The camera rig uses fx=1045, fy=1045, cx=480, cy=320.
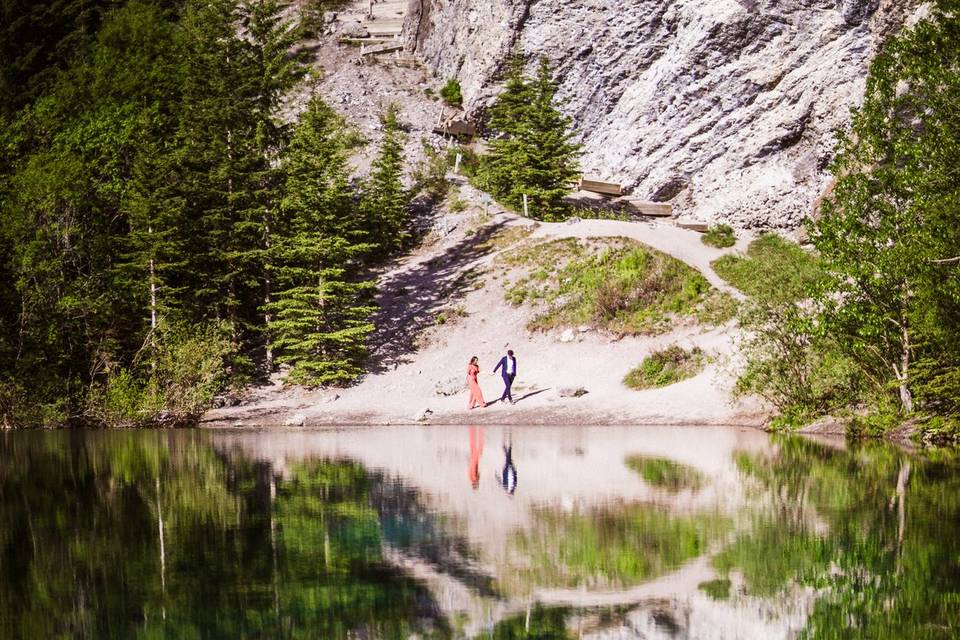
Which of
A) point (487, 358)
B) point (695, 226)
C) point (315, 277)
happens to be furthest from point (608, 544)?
point (695, 226)

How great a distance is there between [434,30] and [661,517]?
206 ft

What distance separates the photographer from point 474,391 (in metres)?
31.7

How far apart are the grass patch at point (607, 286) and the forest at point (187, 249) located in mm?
6656

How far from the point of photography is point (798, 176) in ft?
159

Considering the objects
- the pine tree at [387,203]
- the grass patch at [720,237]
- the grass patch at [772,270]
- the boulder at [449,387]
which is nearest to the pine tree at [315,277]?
the boulder at [449,387]

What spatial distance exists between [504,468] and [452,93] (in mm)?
50016

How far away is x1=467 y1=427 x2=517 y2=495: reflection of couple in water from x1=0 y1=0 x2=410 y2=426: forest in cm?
1364

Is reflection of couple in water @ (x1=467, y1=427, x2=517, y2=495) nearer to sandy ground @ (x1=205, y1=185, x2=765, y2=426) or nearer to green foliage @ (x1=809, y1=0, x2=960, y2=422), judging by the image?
sandy ground @ (x1=205, y1=185, x2=765, y2=426)

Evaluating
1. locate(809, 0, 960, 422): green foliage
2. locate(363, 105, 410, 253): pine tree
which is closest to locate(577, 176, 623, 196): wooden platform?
locate(363, 105, 410, 253): pine tree

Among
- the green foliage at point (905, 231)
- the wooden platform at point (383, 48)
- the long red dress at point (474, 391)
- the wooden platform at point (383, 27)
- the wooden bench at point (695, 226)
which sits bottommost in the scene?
the long red dress at point (474, 391)

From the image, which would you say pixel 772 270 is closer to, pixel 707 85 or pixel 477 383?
pixel 477 383

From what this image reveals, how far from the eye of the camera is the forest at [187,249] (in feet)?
117

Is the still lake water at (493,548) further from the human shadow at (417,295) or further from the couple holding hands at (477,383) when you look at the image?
the human shadow at (417,295)

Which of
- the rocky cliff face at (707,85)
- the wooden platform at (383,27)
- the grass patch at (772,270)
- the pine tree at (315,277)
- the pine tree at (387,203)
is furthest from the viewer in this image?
the wooden platform at (383,27)
